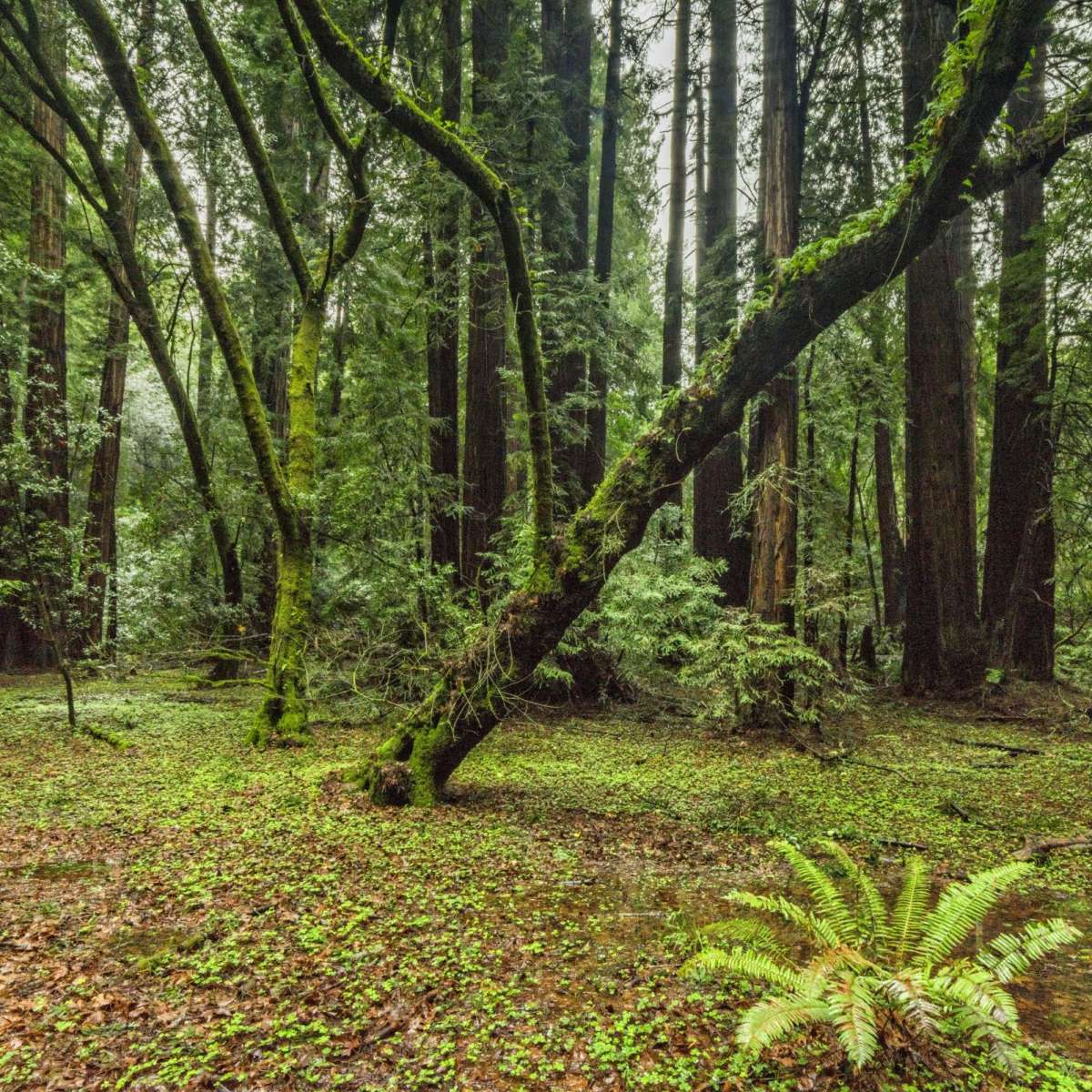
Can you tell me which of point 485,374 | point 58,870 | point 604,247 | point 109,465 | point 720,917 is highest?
point 604,247

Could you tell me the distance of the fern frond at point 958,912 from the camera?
2.12 metres

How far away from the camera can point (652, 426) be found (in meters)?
4.52

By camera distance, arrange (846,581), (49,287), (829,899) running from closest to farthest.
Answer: (829,899)
(846,581)
(49,287)

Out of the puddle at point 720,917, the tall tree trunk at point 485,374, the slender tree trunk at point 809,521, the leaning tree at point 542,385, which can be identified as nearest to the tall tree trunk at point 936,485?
the slender tree trunk at point 809,521

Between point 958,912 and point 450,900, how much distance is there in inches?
88.2

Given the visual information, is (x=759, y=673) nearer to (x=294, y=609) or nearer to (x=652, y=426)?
(x=652, y=426)

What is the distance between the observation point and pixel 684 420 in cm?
434

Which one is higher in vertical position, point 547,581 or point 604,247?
point 604,247

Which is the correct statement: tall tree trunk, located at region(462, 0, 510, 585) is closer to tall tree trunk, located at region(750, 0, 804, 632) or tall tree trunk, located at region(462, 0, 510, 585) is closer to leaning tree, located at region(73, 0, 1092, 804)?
tall tree trunk, located at region(750, 0, 804, 632)

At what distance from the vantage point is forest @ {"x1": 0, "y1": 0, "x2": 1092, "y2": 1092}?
91.7 inches

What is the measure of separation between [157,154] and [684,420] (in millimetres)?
6170

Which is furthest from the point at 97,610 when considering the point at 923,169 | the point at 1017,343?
the point at 1017,343

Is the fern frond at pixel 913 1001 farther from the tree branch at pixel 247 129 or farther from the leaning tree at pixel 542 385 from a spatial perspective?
the tree branch at pixel 247 129

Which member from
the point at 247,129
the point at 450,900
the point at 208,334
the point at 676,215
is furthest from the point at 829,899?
the point at 208,334
